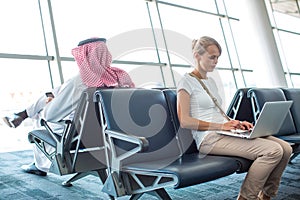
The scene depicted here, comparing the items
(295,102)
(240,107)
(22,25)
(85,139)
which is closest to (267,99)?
(240,107)

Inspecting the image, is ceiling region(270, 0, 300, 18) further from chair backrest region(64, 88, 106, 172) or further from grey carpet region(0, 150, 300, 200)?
chair backrest region(64, 88, 106, 172)

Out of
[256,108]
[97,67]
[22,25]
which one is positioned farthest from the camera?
[22,25]

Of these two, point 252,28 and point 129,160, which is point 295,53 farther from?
point 129,160

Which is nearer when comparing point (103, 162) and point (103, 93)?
point (103, 93)

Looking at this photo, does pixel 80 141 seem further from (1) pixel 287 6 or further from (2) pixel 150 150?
(1) pixel 287 6

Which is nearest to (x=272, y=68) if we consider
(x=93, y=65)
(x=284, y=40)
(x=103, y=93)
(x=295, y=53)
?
(x=284, y=40)

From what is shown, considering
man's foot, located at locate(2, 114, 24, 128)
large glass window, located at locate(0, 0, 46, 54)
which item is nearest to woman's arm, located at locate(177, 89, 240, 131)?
man's foot, located at locate(2, 114, 24, 128)

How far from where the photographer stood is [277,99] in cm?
296

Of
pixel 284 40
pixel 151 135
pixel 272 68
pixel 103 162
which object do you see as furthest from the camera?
pixel 284 40

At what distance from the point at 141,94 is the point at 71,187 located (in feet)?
3.81

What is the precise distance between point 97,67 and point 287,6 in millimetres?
7810

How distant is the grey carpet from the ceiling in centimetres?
604

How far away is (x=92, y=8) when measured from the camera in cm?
502

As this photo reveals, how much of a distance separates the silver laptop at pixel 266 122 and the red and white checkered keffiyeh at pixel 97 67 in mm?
963
